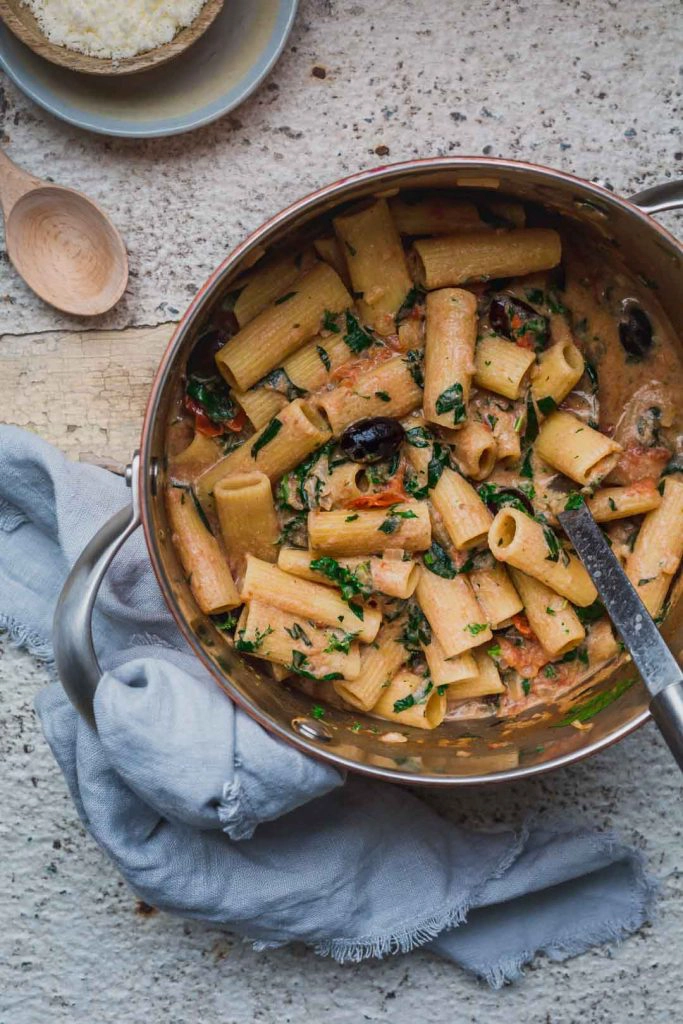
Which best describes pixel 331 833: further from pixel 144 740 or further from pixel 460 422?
pixel 460 422

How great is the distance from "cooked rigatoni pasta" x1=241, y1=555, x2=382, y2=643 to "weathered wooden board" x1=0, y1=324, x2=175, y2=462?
359 mm

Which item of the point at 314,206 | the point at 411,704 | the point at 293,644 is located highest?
the point at 314,206

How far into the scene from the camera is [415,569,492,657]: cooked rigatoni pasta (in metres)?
1.62

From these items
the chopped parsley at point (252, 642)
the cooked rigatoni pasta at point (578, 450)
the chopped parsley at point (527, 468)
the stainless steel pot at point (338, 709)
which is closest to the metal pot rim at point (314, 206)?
the stainless steel pot at point (338, 709)

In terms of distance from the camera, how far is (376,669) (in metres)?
1.64

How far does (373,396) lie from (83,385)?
1.75 ft

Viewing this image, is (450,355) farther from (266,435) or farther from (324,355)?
(266,435)

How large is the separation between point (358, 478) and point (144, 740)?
1.85 ft

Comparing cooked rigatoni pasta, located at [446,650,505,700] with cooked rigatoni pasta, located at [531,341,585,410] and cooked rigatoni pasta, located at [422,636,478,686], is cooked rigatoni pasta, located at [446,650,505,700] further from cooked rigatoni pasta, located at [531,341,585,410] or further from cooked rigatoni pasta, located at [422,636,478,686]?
cooked rigatoni pasta, located at [531,341,585,410]

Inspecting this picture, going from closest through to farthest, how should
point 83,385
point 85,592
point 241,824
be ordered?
point 85,592 < point 241,824 < point 83,385

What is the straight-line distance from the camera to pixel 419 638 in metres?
1.70

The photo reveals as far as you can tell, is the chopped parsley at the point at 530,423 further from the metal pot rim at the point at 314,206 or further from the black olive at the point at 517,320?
the metal pot rim at the point at 314,206

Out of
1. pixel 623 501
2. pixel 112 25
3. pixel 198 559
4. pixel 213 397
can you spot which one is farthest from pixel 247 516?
pixel 112 25

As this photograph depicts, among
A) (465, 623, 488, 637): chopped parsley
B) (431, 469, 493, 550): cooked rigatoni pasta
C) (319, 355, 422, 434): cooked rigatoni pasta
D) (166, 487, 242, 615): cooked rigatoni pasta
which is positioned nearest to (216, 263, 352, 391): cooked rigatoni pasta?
(319, 355, 422, 434): cooked rigatoni pasta
